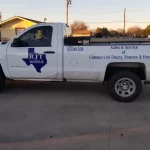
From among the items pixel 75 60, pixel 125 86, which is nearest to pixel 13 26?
pixel 75 60

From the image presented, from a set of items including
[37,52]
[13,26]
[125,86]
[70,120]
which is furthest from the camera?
[13,26]

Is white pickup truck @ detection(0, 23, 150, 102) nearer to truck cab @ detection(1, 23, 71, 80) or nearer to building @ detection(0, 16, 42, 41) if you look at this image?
truck cab @ detection(1, 23, 71, 80)

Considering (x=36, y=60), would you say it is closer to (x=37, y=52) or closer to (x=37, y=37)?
(x=37, y=52)

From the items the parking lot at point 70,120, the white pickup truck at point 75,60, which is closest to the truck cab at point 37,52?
the white pickup truck at point 75,60

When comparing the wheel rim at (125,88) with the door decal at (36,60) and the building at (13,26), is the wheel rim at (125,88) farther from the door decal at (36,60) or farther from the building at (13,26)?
the building at (13,26)

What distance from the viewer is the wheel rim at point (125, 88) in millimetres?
7520

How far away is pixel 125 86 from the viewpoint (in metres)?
7.57

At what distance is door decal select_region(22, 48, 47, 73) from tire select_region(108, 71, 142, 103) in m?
1.77

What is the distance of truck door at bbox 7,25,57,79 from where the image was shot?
7.77 meters

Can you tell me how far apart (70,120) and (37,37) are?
112 inches

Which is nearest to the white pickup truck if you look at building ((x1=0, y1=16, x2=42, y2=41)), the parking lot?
the parking lot

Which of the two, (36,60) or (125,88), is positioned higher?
(36,60)

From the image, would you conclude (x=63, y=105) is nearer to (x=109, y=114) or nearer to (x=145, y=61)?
(x=109, y=114)

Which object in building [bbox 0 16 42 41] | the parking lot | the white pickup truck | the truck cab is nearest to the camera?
the parking lot
